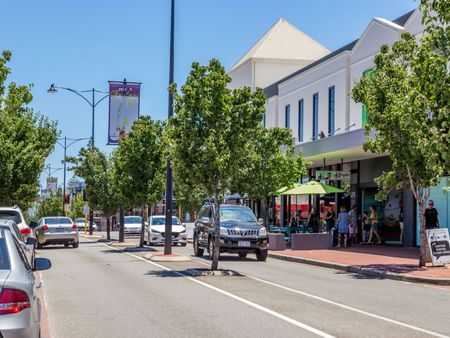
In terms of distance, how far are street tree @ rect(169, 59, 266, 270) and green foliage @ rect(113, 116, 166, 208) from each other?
11094 millimetres

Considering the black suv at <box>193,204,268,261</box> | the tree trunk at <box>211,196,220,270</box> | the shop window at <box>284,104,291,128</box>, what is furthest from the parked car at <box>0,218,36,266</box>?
the shop window at <box>284,104,291,128</box>

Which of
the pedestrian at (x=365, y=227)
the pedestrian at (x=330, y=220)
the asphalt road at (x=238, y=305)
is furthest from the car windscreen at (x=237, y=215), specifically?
the pedestrian at (x=365, y=227)

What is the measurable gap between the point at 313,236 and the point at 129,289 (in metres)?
15.1

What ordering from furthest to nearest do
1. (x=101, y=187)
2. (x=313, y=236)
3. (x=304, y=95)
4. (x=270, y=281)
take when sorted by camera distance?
(x=101, y=187) → (x=304, y=95) → (x=313, y=236) → (x=270, y=281)

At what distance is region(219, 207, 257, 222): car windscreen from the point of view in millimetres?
23277

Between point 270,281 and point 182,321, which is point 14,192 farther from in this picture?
point 182,321

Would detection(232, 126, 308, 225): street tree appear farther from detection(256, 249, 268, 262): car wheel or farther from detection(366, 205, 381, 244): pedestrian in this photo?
detection(256, 249, 268, 262): car wheel

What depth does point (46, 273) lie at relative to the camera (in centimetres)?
1748

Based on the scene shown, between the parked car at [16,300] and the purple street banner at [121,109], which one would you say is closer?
the parked car at [16,300]

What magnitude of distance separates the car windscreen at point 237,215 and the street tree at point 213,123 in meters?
5.25

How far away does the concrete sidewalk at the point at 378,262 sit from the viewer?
16719 millimetres

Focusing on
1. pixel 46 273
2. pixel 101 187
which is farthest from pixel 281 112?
pixel 46 273

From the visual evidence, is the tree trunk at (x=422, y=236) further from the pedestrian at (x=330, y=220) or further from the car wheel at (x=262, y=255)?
the pedestrian at (x=330, y=220)

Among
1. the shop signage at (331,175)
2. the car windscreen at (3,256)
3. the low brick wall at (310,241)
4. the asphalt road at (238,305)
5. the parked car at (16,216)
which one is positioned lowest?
the asphalt road at (238,305)
